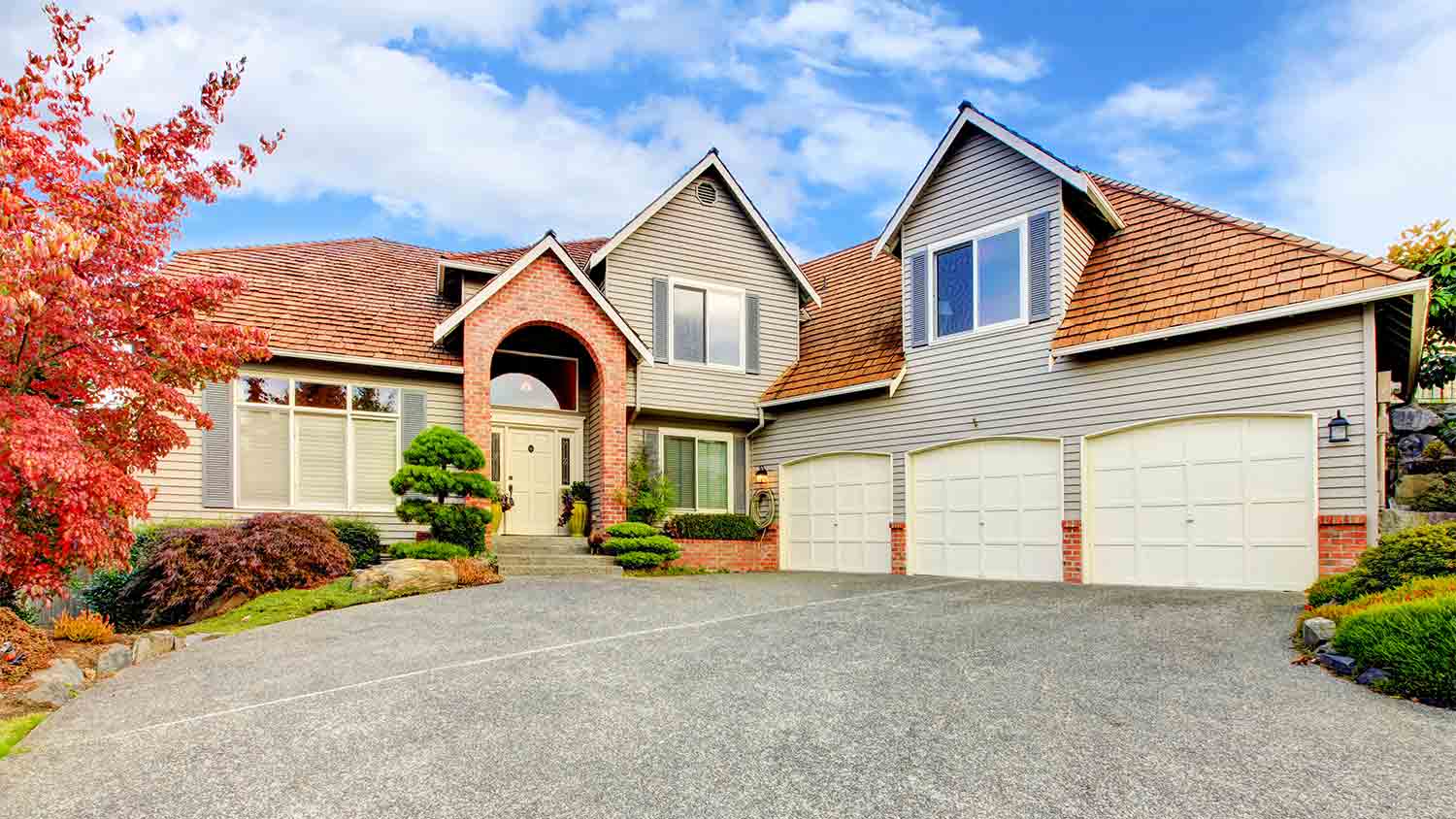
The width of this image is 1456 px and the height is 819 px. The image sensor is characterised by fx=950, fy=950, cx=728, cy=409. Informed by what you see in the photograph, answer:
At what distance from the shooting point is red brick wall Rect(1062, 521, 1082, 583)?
13.3 meters

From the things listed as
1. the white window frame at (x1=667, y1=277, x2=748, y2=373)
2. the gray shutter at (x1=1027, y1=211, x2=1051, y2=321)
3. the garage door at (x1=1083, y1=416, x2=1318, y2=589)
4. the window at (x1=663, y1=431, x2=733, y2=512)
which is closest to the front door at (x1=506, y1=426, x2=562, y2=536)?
the window at (x1=663, y1=431, x2=733, y2=512)

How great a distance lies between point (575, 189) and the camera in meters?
26.7

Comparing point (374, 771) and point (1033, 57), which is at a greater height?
point (1033, 57)

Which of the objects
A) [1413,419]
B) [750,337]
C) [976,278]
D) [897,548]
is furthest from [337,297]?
[1413,419]

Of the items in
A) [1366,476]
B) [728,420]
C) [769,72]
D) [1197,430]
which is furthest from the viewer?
[728,420]

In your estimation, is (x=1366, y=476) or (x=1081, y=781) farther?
(x=1366, y=476)

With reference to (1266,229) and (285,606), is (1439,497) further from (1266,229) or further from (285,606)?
(285,606)

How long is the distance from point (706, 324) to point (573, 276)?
296 cm

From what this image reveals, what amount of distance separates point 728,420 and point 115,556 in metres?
11.7

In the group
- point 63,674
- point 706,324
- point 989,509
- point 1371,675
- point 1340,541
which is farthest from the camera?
point 706,324

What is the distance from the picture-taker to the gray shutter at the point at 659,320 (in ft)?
57.2

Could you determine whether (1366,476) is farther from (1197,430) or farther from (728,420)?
(728,420)

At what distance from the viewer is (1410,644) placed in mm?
6797

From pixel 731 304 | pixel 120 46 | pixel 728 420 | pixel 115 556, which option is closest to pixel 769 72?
pixel 731 304
